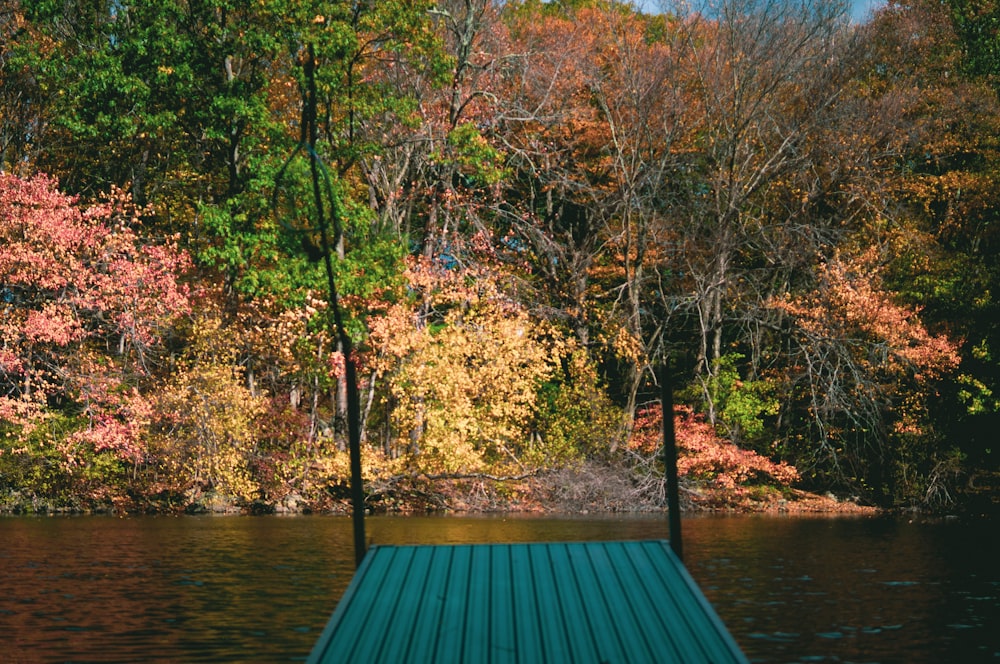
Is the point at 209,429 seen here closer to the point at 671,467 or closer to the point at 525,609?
the point at 671,467

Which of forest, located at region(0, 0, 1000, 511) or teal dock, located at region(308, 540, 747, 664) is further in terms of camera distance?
forest, located at region(0, 0, 1000, 511)

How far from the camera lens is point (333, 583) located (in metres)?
18.7

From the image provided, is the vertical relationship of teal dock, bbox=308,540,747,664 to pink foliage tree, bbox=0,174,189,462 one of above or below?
below

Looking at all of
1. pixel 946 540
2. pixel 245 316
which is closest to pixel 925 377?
pixel 946 540

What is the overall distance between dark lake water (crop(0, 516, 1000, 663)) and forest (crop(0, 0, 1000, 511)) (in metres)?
4.98

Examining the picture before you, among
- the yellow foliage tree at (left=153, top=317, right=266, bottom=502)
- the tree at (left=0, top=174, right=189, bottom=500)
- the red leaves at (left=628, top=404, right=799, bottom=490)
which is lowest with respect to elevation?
the red leaves at (left=628, top=404, right=799, bottom=490)

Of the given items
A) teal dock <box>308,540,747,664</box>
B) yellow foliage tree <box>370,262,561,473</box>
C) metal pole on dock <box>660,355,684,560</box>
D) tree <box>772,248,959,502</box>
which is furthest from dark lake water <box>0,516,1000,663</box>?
tree <box>772,248,959,502</box>

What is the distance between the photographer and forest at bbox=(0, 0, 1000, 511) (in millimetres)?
36281

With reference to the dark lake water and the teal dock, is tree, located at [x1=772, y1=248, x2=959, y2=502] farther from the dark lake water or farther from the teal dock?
the teal dock

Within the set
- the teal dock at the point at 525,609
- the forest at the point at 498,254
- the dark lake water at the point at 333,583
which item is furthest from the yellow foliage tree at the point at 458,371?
the teal dock at the point at 525,609

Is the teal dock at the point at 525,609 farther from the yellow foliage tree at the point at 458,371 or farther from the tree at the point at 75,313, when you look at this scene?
the tree at the point at 75,313

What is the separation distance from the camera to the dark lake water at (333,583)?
13078 millimetres

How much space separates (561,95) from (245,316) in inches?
641

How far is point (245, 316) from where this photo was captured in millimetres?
38594
